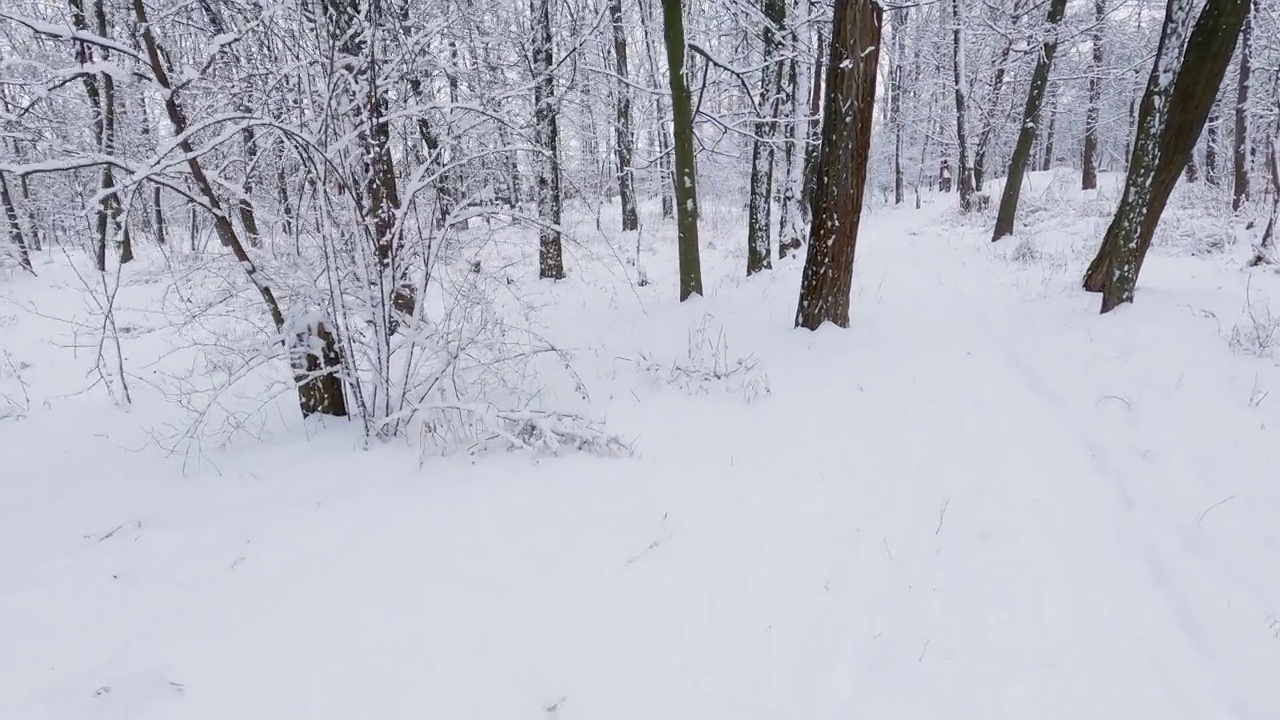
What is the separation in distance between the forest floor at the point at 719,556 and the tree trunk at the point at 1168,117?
3.11 ft

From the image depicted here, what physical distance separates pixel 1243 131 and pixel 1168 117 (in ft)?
37.0

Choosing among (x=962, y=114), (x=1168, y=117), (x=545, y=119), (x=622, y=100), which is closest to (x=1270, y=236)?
(x=1168, y=117)

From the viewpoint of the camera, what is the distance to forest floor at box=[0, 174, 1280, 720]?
208cm

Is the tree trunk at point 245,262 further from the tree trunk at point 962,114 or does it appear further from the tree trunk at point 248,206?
the tree trunk at point 962,114

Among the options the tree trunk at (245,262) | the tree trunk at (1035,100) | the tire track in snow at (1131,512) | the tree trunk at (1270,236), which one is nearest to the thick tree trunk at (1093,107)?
the tree trunk at (1035,100)

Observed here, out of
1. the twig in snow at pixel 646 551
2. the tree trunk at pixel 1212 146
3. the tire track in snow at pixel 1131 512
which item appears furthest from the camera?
the tree trunk at pixel 1212 146

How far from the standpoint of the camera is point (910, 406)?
4617 mm

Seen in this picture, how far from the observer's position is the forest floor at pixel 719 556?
6.83 ft

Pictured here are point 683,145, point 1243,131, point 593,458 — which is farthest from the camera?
point 1243,131

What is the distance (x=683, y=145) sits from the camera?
7449 mm

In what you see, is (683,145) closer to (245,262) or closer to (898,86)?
(245,262)

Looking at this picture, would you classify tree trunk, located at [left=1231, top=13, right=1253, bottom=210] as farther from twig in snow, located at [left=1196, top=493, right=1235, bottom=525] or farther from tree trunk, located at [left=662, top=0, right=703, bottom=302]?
twig in snow, located at [left=1196, top=493, right=1235, bottom=525]

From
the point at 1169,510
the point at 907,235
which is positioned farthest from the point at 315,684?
the point at 907,235

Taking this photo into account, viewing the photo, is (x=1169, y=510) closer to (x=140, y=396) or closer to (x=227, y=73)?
(x=227, y=73)
